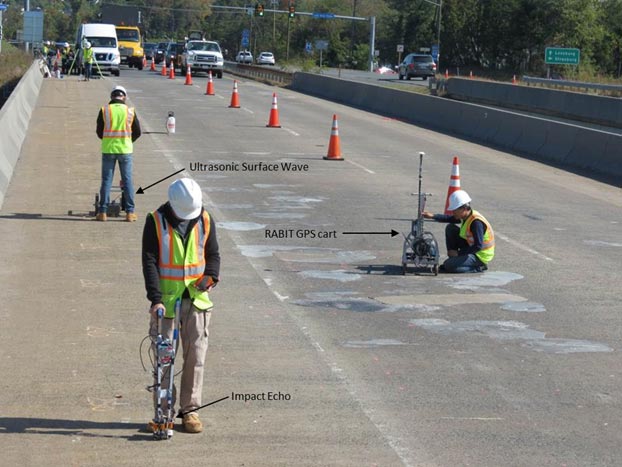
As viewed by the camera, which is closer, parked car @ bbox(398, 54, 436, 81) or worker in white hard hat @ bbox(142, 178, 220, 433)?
worker in white hard hat @ bbox(142, 178, 220, 433)

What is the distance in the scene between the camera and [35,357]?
29.8 ft

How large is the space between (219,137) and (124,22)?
52.9m

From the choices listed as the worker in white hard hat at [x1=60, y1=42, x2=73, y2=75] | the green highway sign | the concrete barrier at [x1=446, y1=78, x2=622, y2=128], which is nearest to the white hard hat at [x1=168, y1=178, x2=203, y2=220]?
the concrete barrier at [x1=446, y1=78, x2=622, y2=128]

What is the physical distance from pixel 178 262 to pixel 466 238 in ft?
21.3

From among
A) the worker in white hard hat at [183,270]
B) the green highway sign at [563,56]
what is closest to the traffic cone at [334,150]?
the worker in white hard hat at [183,270]

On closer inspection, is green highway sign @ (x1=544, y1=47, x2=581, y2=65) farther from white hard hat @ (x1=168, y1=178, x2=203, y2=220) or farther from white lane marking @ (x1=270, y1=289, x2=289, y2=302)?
white hard hat @ (x1=168, y1=178, x2=203, y2=220)

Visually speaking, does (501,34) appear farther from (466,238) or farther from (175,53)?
(466,238)

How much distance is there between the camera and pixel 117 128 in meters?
15.6

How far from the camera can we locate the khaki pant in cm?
712

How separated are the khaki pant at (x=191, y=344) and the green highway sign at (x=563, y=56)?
60493 millimetres

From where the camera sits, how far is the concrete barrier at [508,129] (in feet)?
82.4

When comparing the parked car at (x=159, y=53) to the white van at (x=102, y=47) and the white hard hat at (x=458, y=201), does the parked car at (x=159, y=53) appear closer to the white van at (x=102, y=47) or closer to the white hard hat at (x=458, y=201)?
the white van at (x=102, y=47)

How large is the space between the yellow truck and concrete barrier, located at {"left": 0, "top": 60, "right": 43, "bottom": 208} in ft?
125

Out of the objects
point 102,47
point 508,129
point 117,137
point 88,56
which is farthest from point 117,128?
point 102,47
